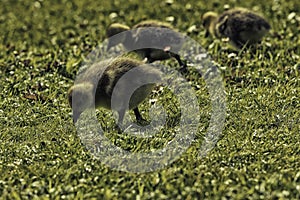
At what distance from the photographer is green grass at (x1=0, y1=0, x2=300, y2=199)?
16.4 feet

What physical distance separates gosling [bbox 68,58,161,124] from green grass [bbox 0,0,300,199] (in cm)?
19

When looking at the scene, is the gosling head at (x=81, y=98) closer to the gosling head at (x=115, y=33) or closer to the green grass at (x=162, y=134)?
the green grass at (x=162, y=134)

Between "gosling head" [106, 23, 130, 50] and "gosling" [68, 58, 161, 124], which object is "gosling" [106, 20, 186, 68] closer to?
"gosling head" [106, 23, 130, 50]

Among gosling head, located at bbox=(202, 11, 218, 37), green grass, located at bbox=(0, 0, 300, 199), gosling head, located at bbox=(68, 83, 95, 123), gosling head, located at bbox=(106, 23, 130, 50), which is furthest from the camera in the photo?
gosling head, located at bbox=(202, 11, 218, 37)

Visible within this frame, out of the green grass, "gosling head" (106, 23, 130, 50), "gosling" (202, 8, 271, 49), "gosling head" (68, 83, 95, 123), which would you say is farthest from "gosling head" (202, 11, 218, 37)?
"gosling head" (68, 83, 95, 123)

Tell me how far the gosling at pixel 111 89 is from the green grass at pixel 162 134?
19 cm

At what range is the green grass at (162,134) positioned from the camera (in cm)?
498

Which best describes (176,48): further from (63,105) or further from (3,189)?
(3,189)

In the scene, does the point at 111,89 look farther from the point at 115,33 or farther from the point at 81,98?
the point at 115,33

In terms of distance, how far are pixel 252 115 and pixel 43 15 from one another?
492 centimetres

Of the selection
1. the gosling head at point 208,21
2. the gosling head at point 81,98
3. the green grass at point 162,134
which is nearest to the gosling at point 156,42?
the green grass at point 162,134

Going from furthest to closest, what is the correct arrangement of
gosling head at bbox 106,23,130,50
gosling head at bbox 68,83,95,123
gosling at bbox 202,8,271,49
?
gosling head at bbox 106,23,130,50
gosling at bbox 202,8,271,49
gosling head at bbox 68,83,95,123

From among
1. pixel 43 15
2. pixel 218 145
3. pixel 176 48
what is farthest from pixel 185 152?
pixel 43 15

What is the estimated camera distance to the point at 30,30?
9.34 metres
